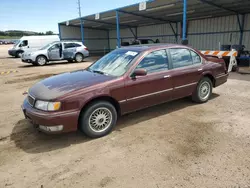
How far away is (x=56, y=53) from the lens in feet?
47.7

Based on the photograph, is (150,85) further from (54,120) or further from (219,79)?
(219,79)

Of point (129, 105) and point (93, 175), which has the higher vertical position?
point (129, 105)

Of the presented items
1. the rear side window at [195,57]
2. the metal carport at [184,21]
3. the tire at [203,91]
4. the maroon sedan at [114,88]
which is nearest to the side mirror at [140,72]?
the maroon sedan at [114,88]

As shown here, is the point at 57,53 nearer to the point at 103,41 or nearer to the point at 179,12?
the point at 179,12

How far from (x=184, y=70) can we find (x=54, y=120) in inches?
119

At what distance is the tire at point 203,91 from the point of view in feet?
15.9

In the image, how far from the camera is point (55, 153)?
3.04 metres

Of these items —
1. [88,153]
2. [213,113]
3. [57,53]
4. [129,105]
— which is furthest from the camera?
[57,53]

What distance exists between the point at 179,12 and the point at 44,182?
51.0ft

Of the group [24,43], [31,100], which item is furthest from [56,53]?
[31,100]

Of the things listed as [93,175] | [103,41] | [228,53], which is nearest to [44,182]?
[93,175]

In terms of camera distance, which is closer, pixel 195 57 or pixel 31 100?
pixel 31 100

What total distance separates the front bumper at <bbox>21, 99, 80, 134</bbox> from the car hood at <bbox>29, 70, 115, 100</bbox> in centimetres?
26

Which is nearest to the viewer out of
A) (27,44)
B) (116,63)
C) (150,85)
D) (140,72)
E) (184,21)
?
(140,72)
